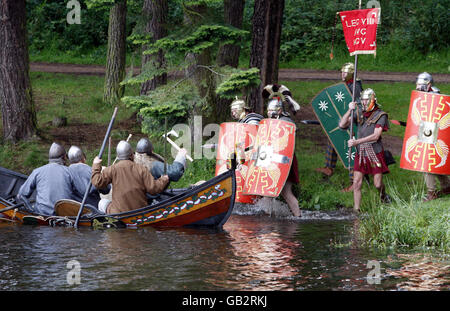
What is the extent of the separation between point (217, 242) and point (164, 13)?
7811 millimetres

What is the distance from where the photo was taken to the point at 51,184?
1287 cm

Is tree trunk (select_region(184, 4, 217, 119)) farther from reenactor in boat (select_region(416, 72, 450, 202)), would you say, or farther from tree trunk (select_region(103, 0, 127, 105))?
tree trunk (select_region(103, 0, 127, 105))

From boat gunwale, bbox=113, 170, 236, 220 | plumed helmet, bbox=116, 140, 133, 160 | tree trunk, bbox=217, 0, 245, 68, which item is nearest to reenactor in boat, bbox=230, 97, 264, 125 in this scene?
boat gunwale, bbox=113, 170, 236, 220

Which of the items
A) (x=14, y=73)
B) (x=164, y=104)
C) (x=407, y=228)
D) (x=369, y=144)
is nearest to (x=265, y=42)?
(x=164, y=104)

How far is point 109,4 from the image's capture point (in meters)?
16.3

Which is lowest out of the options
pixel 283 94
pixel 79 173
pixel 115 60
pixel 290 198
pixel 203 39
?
pixel 290 198

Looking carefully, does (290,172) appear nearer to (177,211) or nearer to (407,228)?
(177,211)

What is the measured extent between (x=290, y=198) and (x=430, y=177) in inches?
91.3

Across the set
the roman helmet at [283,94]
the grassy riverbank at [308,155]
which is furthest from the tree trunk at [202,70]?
the roman helmet at [283,94]

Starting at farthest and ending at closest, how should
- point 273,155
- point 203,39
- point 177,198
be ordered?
point 203,39 → point 273,155 → point 177,198

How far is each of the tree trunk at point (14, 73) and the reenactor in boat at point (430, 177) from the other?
8369mm

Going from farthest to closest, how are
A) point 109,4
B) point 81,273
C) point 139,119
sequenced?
point 139,119, point 109,4, point 81,273
